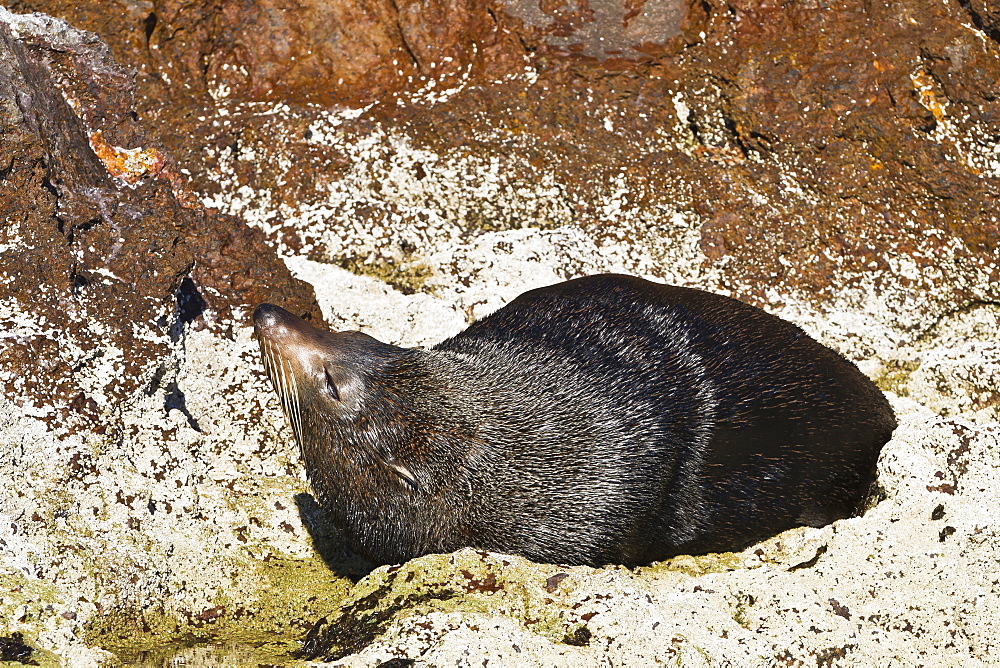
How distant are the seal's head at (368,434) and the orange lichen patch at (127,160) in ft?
4.65

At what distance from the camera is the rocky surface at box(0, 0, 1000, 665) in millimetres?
4133

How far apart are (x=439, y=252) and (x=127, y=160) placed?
5.88 ft

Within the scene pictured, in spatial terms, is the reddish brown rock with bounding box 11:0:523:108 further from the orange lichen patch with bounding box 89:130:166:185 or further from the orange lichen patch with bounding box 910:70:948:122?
the orange lichen patch with bounding box 910:70:948:122

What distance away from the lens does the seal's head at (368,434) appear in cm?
448

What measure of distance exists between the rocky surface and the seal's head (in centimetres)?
33

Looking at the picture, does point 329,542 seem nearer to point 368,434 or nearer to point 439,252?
point 368,434

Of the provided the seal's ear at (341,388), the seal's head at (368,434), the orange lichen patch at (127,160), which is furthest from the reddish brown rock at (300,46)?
the seal's ear at (341,388)

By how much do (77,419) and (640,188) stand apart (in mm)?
3194

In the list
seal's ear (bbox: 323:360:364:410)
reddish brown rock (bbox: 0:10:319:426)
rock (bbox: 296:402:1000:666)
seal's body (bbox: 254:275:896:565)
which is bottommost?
rock (bbox: 296:402:1000:666)

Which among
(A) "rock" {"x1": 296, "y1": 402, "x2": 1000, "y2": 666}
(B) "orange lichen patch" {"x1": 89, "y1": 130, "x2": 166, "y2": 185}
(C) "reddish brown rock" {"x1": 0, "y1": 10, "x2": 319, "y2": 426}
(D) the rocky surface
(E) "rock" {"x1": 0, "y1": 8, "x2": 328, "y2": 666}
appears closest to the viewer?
(A) "rock" {"x1": 296, "y1": 402, "x2": 1000, "y2": 666}

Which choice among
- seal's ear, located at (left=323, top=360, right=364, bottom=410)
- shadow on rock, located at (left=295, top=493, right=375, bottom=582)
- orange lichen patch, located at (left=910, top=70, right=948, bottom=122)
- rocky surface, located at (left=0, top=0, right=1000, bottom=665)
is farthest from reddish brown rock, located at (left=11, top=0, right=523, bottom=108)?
shadow on rock, located at (left=295, top=493, right=375, bottom=582)

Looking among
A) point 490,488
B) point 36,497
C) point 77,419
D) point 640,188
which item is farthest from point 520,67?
point 36,497

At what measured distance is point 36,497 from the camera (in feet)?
14.5

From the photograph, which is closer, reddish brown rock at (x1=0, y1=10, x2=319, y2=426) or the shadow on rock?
reddish brown rock at (x1=0, y1=10, x2=319, y2=426)
